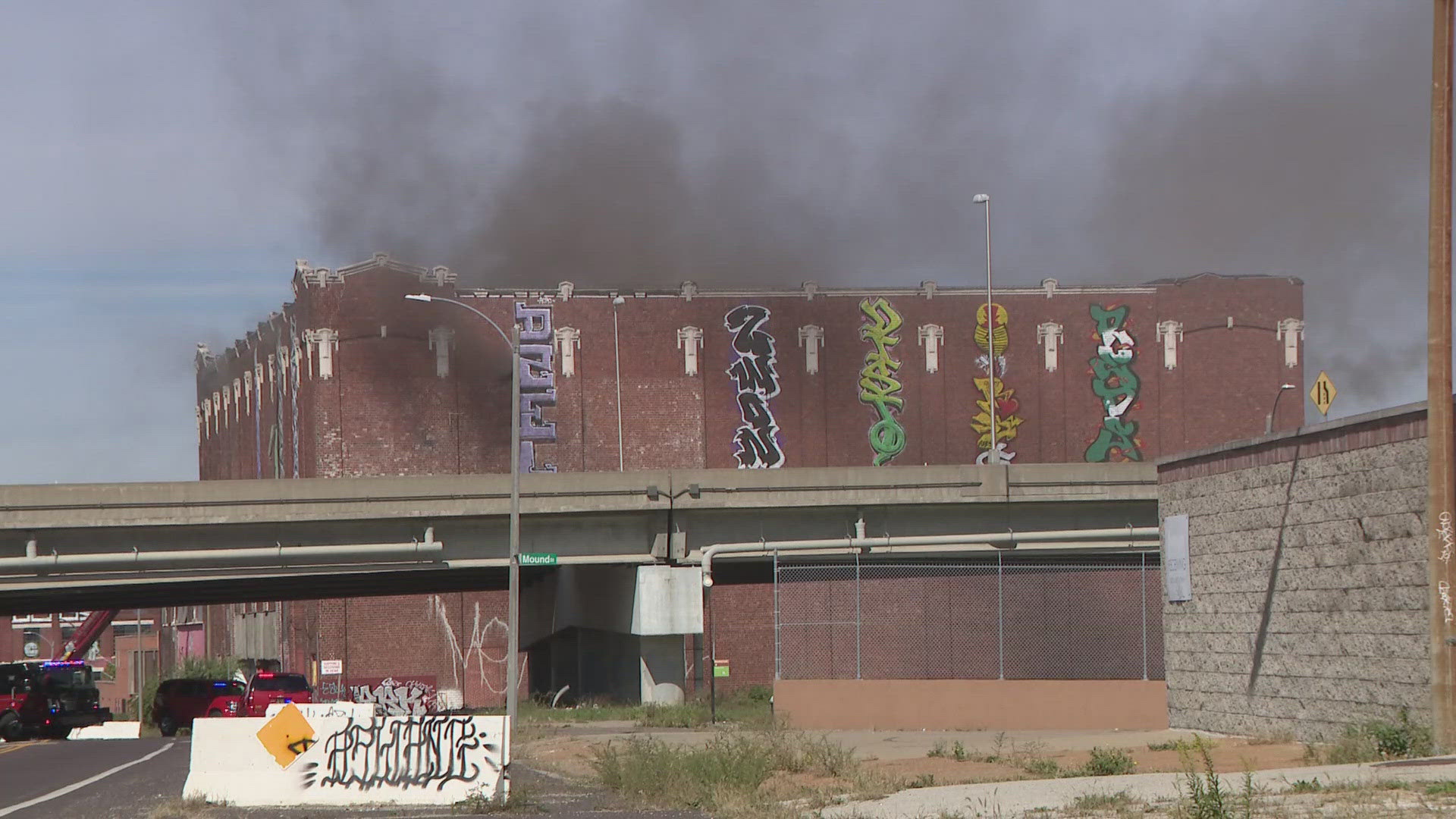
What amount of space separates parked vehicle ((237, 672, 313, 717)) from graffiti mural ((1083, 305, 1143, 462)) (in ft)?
127

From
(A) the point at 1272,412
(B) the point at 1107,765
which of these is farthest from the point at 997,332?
(B) the point at 1107,765

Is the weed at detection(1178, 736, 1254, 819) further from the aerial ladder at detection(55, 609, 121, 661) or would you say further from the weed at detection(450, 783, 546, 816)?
the aerial ladder at detection(55, 609, 121, 661)

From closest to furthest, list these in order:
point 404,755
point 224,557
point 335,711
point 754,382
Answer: point 404,755
point 335,711
point 224,557
point 754,382

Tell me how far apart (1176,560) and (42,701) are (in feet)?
91.3

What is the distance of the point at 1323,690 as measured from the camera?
67.4 ft

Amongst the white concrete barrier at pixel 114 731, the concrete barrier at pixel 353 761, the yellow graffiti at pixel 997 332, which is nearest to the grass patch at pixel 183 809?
the concrete barrier at pixel 353 761

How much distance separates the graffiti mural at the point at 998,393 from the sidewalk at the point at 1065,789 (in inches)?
1847

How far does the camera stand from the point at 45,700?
39594mm

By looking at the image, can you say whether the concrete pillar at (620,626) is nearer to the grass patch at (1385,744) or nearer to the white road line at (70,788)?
the white road line at (70,788)

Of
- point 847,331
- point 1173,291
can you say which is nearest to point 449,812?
point 847,331

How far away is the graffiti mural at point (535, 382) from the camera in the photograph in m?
60.7

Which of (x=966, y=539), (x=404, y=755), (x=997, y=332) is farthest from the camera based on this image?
(x=997, y=332)

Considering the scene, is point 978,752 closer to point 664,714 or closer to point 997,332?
point 664,714

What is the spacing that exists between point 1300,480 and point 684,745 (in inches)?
381
